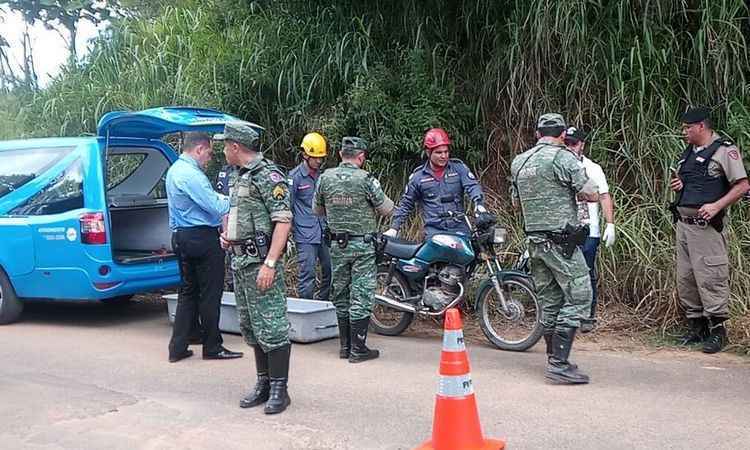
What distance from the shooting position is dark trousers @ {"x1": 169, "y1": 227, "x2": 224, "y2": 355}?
6.30m

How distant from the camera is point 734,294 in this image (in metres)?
6.63

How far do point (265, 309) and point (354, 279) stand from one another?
4.57ft

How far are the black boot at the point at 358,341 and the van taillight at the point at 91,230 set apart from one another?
103 inches

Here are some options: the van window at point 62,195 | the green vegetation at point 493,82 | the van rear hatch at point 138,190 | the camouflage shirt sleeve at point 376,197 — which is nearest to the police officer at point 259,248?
the camouflage shirt sleeve at point 376,197

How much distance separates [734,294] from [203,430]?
453 centimetres

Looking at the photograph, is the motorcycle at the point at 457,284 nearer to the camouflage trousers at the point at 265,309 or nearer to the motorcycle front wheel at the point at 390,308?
the motorcycle front wheel at the point at 390,308

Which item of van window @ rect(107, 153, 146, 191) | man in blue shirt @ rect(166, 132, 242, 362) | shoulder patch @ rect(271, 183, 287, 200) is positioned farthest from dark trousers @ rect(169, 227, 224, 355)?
van window @ rect(107, 153, 146, 191)

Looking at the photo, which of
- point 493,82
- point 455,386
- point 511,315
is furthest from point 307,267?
point 455,386

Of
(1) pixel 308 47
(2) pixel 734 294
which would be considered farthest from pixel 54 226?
(2) pixel 734 294

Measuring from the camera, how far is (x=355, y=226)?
20.3ft

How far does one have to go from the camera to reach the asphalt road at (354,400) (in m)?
4.48

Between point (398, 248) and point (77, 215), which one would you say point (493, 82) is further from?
point (77, 215)

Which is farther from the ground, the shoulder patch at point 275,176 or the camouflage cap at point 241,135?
the camouflage cap at point 241,135

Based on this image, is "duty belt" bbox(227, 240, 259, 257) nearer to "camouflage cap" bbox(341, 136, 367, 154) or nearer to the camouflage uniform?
the camouflage uniform
